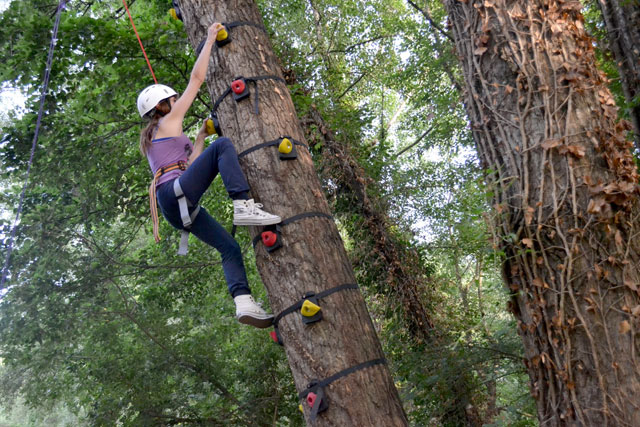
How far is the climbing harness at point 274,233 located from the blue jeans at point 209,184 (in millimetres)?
254

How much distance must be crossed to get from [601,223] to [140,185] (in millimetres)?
6345

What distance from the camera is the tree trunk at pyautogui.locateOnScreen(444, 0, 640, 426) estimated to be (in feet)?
7.98

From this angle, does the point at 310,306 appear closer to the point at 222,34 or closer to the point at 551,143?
the point at 551,143

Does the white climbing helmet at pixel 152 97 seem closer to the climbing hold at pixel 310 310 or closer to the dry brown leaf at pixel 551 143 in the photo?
the climbing hold at pixel 310 310

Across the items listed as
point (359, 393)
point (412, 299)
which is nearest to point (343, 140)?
point (412, 299)

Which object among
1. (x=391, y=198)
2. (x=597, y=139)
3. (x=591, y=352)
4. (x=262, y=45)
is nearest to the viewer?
(x=591, y=352)

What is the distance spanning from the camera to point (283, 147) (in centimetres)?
295

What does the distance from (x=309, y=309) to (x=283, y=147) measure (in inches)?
34.6

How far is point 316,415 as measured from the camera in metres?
2.52

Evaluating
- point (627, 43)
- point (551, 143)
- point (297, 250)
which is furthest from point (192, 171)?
point (627, 43)

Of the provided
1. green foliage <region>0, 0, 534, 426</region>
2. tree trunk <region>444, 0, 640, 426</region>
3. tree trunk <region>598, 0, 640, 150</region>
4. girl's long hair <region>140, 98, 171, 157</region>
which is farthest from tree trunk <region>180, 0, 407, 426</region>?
tree trunk <region>598, 0, 640, 150</region>

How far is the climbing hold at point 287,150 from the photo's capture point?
2949 mm

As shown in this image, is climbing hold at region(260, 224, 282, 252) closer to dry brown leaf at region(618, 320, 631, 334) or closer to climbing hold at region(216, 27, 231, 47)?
climbing hold at region(216, 27, 231, 47)

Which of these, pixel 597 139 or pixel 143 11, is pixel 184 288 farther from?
pixel 597 139
